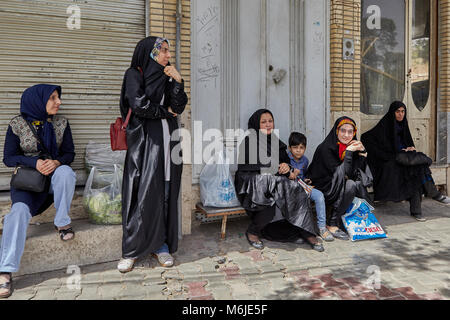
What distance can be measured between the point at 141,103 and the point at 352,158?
2.87 metres

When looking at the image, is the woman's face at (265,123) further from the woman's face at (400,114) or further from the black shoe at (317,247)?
the woman's face at (400,114)

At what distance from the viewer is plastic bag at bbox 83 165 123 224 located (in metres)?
3.77

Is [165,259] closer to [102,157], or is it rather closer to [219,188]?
[219,188]

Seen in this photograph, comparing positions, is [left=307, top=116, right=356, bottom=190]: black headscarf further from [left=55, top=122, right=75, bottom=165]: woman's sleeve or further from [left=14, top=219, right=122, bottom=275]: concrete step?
[left=55, top=122, right=75, bottom=165]: woman's sleeve

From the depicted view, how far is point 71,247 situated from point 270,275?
79.9 inches

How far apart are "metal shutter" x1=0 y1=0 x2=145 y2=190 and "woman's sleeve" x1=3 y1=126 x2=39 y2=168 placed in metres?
0.55

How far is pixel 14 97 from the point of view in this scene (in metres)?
3.96

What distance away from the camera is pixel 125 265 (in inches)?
137

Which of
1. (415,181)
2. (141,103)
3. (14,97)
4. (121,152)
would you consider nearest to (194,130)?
(121,152)
